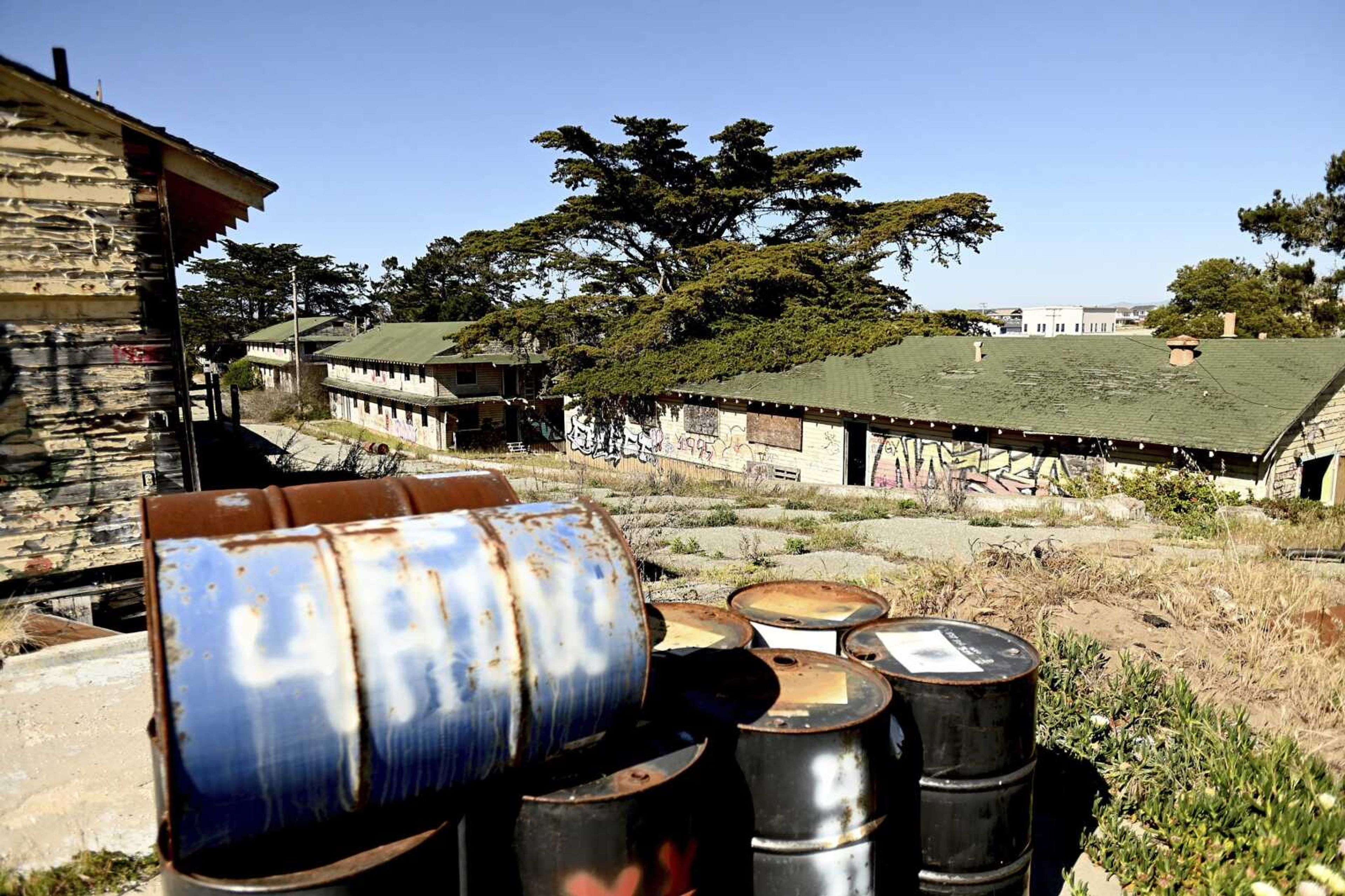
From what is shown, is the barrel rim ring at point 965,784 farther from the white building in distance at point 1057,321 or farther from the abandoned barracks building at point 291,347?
the white building in distance at point 1057,321

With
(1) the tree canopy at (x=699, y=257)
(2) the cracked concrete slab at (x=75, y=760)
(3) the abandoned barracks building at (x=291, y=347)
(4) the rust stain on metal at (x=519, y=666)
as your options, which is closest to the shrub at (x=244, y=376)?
(3) the abandoned barracks building at (x=291, y=347)

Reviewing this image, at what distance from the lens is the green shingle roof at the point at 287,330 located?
5553 cm

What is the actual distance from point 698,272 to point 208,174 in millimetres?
29114

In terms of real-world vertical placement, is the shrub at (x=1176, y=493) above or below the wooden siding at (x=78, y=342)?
below

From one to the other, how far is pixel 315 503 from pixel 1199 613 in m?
7.58

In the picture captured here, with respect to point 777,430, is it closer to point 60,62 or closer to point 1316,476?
point 1316,476

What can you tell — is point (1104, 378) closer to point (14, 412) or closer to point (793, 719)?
Answer: point (793, 719)

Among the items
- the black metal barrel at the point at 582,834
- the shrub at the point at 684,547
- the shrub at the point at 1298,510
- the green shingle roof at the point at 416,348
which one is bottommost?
the shrub at the point at 1298,510

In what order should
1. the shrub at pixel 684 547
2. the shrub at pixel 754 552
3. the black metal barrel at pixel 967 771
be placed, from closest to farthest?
the black metal barrel at pixel 967 771 < the shrub at pixel 754 552 < the shrub at pixel 684 547

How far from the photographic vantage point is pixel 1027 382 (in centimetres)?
2155

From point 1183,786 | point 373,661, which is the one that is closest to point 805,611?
point 1183,786

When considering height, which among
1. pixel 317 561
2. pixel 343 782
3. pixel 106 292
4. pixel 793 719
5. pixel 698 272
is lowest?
pixel 793 719

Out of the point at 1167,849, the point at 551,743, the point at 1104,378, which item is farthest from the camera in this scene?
the point at 1104,378

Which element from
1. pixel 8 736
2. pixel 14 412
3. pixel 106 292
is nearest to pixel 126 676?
pixel 8 736
